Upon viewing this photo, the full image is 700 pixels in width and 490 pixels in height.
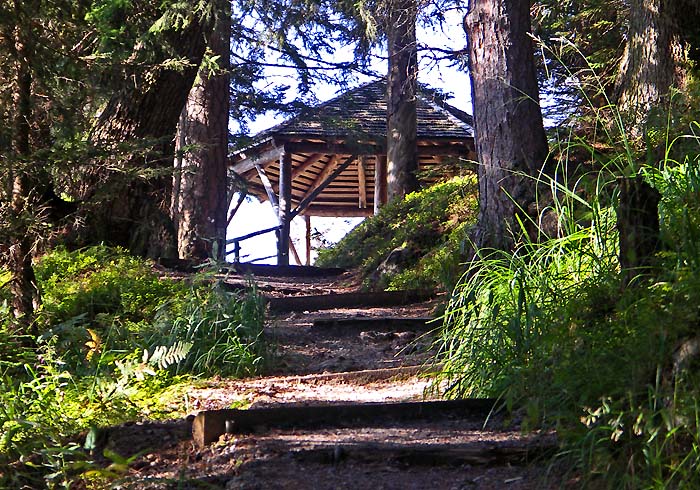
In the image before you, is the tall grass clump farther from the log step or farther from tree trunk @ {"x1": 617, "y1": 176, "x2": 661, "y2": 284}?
the log step

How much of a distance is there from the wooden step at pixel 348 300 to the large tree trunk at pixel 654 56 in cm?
276

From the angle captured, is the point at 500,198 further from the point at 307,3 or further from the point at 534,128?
the point at 307,3

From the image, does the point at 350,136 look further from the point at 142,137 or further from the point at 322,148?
Result: the point at 142,137

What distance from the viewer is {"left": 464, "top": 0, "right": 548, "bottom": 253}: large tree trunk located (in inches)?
315

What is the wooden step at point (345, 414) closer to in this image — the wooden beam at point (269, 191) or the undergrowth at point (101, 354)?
the undergrowth at point (101, 354)

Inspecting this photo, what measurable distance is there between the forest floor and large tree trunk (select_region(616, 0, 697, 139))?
496 cm

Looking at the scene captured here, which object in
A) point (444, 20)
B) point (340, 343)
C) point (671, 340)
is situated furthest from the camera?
point (444, 20)

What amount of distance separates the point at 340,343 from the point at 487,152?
2365mm

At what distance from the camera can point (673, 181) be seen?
13.6 ft

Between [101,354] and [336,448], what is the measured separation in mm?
2378

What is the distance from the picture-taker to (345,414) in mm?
Result: 4082

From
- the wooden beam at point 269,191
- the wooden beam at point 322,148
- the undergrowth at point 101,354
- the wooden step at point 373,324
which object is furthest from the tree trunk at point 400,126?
the wooden step at point 373,324

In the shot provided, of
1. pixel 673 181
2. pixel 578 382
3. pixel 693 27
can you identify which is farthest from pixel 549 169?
pixel 578 382

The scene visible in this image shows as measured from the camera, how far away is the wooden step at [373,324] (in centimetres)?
733
